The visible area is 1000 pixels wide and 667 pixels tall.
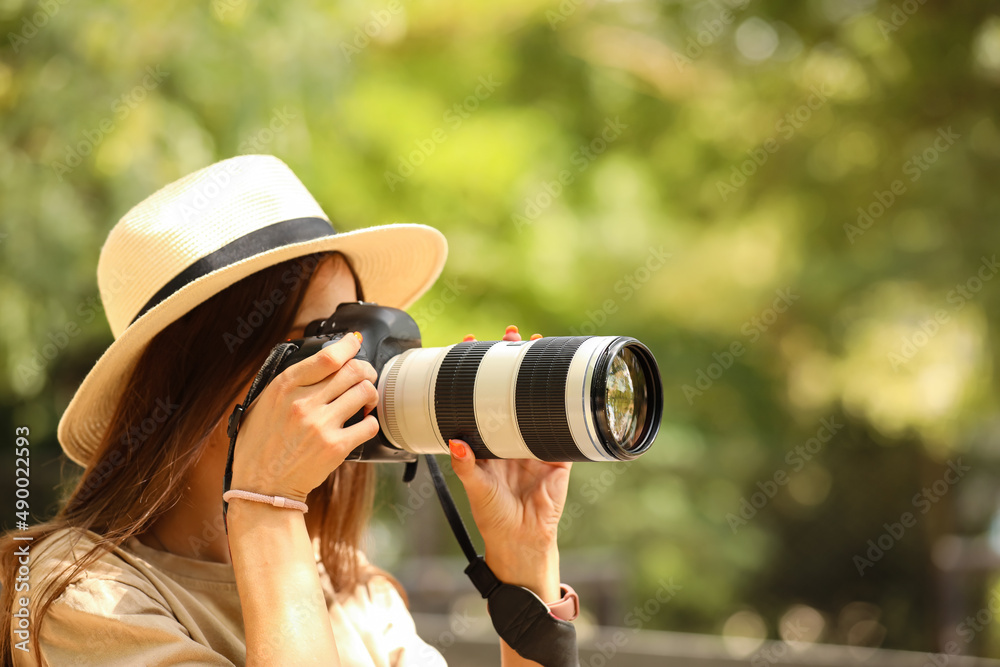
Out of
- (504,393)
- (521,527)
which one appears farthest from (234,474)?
(521,527)

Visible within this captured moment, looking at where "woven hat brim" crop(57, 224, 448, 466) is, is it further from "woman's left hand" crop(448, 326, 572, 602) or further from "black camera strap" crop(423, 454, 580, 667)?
"black camera strap" crop(423, 454, 580, 667)

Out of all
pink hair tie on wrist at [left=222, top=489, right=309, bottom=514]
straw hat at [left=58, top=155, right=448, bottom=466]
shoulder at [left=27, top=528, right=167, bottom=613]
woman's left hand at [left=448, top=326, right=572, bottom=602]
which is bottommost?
woman's left hand at [left=448, top=326, right=572, bottom=602]

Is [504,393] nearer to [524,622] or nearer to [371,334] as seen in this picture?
[371,334]

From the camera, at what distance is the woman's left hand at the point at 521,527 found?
4.02 ft

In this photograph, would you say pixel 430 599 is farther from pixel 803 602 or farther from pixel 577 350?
pixel 577 350

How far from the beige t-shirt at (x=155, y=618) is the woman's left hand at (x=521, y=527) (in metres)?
0.18

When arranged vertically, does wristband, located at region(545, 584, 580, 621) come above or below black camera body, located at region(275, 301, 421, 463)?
below

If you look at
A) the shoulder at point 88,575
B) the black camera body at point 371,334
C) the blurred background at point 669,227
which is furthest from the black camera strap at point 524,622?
the blurred background at point 669,227

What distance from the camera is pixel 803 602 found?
5.52m

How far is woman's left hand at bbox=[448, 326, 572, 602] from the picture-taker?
4.02 feet

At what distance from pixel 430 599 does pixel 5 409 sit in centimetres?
223

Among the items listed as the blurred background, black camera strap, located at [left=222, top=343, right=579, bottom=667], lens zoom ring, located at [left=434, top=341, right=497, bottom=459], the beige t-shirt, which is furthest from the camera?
the blurred background

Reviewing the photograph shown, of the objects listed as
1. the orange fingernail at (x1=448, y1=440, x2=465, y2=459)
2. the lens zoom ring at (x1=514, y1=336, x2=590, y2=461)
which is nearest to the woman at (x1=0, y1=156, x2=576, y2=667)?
the orange fingernail at (x1=448, y1=440, x2=465, y2=459)

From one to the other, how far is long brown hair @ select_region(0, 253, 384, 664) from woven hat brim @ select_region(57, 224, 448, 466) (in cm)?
2
